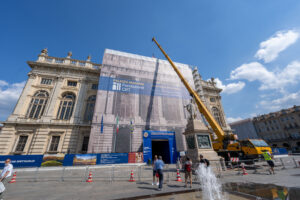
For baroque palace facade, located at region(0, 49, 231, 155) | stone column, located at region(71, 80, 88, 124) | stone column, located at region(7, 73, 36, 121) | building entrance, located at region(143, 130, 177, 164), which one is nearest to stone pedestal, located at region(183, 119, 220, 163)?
building entrance, located at region(143, 130, 177, 164)

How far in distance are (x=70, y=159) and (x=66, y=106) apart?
418 inches

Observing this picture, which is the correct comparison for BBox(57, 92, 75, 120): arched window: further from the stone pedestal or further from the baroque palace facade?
the stone pedestal

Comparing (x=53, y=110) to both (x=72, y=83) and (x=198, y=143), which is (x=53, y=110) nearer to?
(x=72, y=83)

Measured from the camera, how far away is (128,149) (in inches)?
688

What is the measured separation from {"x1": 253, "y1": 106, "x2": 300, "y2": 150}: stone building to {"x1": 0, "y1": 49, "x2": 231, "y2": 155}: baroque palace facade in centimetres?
4095

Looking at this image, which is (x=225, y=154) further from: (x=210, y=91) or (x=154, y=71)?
(x=210, y=91)

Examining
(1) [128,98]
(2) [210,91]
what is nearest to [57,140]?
(1) [128,98]

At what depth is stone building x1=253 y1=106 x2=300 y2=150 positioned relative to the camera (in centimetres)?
3747

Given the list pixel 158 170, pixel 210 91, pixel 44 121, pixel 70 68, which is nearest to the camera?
pixel 158 170

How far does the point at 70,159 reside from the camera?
1445 centimetres

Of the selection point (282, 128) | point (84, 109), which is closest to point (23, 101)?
point (84, 109)

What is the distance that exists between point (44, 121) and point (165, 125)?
19223 mm

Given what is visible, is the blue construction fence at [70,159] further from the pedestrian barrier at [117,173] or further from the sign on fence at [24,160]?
the pedestrian barrier at [117,173]

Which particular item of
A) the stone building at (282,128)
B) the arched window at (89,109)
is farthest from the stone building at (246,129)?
the arched window at (89,109)
